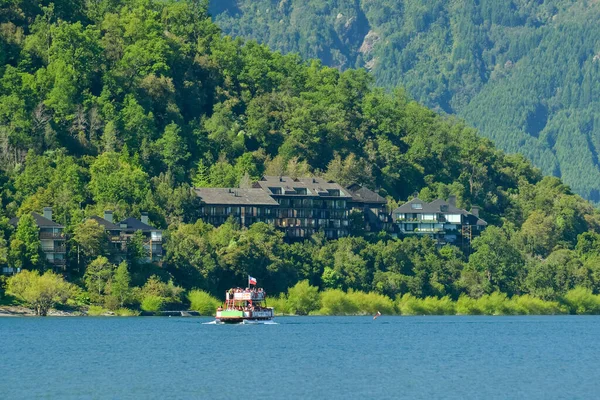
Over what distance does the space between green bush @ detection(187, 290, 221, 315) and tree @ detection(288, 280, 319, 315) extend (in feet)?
33.7

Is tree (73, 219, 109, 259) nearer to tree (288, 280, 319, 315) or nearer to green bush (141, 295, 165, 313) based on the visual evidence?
green bush (141, 295, 165, 313)

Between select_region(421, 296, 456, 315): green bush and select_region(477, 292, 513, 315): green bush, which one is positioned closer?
select_region(421, 296, 456, 315): green bush

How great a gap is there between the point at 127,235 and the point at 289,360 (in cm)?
6600

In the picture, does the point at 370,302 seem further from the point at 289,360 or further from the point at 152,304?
the point at 289,360

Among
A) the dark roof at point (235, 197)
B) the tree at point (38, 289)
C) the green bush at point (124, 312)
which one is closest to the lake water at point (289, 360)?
the tree at point (38, 289)

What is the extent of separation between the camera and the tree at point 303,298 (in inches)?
6619

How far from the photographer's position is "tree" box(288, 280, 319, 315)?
168125 mm

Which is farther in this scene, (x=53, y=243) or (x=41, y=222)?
(x=41, y=222)

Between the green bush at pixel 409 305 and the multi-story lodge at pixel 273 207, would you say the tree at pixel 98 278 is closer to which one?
the multi-story lodge at pixel 273 207

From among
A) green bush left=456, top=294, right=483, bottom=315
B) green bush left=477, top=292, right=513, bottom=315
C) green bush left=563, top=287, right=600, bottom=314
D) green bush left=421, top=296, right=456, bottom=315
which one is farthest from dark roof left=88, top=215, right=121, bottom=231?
green bush left=563, top=287, right=600, bottom=314

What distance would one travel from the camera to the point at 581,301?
19338 centimetres

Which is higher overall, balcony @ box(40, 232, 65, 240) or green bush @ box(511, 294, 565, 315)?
balcony @ box(40, 232, 65, 240)

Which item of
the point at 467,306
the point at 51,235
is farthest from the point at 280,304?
the point at 467,306

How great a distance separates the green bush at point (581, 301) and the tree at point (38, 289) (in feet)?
236
